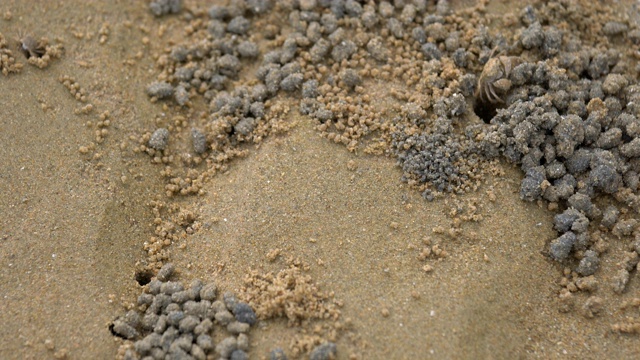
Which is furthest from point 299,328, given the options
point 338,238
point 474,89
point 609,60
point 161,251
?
point 609,60

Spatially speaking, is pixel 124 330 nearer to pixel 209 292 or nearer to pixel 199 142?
pixel 209 292

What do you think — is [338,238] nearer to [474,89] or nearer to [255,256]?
[255,256]

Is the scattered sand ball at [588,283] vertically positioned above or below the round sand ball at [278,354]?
above

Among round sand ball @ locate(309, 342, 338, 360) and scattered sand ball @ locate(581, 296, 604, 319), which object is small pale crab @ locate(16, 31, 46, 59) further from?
scattered sand ball @ locate(581, 296, 604, 319)

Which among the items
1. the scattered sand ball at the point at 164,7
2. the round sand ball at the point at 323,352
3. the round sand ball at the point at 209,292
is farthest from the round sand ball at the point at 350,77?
the round sand ball at the point at 323,352

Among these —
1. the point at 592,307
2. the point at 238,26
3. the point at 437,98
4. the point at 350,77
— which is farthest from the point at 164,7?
the point at 592,307

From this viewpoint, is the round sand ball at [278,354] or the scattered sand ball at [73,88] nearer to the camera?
the round sand ball at [278,354]

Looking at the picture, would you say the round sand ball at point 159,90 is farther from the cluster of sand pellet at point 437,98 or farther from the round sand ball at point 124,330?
the round sand ball at point 124,330
